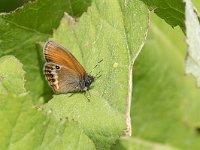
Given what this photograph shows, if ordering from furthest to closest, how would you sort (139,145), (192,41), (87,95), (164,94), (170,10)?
1. (164,94)
2. (139,145)
3. (87,95)
4. (170,10)
5. (192,41)

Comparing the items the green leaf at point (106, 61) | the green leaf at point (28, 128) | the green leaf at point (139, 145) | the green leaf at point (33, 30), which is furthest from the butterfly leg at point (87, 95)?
the green leaf at point (139, 145)

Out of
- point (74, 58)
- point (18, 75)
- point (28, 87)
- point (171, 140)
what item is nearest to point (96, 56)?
point (74, 58)

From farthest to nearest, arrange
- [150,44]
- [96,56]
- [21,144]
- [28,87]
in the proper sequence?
[150,44] < [28,87] < [96,56] < [21,144]

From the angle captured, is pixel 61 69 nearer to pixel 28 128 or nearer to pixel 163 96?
pixel 163 96

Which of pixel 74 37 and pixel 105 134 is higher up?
pixel 74 37

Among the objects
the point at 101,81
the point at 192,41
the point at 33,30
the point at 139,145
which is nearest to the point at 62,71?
the point at 33,30

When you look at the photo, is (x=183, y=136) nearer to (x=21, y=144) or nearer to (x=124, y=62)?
(x=124, y=62)

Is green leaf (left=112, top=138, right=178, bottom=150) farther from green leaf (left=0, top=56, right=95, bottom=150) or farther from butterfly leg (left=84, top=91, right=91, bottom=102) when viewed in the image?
green leaf (left=0, top=56, right=95, bottom=150)
